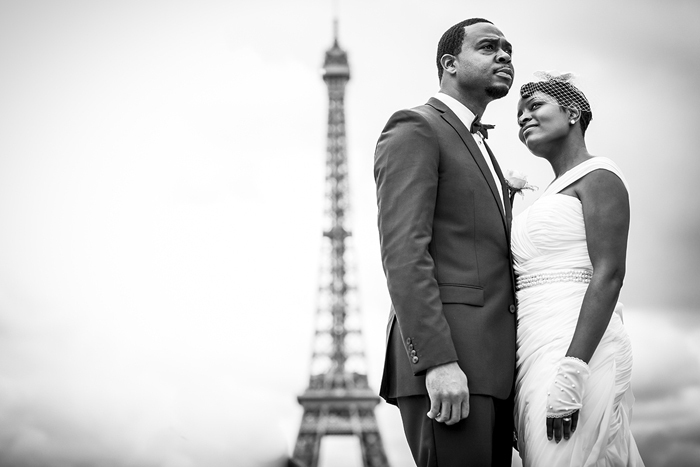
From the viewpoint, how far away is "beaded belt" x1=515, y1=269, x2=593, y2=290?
2.97m

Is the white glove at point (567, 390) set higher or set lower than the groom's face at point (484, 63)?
lower

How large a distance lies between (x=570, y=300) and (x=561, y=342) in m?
0.16

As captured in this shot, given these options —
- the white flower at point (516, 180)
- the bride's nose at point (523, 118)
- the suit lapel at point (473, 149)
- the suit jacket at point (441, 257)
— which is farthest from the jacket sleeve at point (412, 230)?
the white flower at point (516, 180)

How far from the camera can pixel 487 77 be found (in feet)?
10.1

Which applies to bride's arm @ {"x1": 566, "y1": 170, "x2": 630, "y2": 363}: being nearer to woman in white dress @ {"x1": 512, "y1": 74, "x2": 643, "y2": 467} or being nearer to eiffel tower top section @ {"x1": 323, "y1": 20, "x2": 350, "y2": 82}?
woman in white dress @ {"x1": 512, "y1": 74, "x2": 643, "y2": 467}

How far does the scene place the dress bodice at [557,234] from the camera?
9.78 feet

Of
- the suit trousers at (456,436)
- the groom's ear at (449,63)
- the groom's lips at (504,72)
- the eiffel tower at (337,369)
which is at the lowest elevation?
the suit trousers at (456,436)

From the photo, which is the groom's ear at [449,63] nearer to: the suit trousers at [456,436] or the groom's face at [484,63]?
the groom's face at [484,63]

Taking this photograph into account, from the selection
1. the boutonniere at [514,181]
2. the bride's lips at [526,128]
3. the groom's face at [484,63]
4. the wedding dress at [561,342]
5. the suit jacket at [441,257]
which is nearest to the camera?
the suit jacket at [441,257]

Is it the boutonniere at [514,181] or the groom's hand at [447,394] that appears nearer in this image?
the groom's hand at [447,394]

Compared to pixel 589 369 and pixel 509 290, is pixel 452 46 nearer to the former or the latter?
pixel 509 290

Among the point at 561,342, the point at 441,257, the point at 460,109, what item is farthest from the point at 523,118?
the point at 561,342

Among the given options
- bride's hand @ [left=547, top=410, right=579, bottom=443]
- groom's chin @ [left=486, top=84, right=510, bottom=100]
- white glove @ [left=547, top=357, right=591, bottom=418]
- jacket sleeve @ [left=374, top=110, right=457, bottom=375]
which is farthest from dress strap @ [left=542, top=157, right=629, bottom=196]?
bride's hand @ [left=547, top=410, right=579, bottom=443]

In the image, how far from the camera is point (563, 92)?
3172mm
